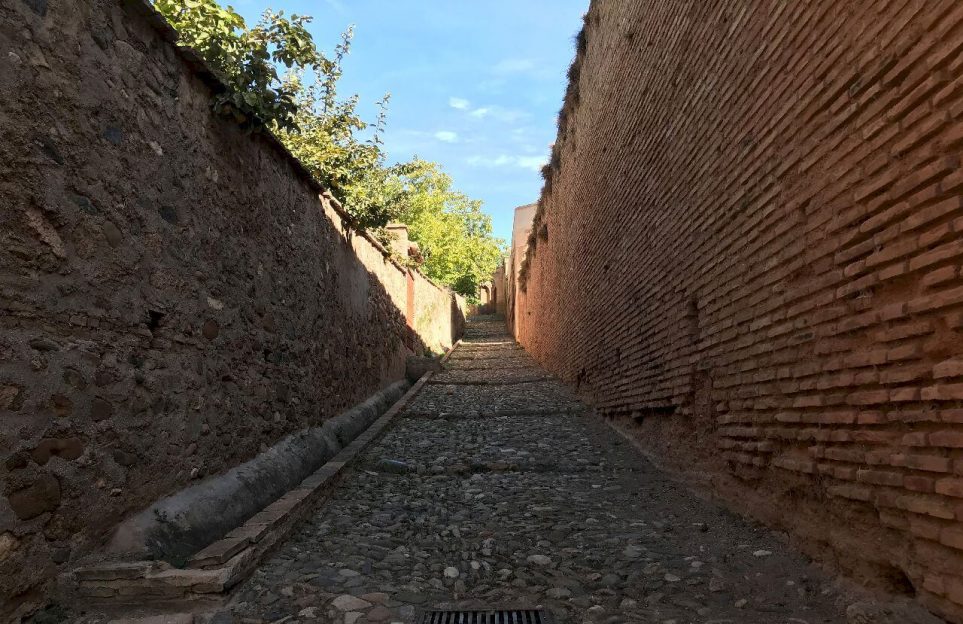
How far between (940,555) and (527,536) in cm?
246

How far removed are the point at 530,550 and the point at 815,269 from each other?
7.86 feet

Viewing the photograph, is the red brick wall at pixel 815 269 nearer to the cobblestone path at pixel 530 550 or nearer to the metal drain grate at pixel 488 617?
the cobblestone path at pixel 530 550

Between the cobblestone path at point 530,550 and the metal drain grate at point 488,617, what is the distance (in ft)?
0.27

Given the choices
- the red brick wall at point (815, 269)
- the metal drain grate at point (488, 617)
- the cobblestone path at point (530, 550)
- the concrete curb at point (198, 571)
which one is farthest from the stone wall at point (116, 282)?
the red brick wall at point (815, 269)

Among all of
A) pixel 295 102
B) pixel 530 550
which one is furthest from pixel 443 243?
pixel 530 550

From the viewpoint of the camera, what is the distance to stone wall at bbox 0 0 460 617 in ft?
8.58

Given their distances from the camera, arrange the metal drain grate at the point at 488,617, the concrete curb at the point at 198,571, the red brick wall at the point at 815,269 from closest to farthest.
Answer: the red brick wall at the point at 815,269 → the concrete curb at the point at 198,571 → the metal drain grate at the point at 488,617

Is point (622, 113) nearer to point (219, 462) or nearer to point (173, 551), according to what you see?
point (219, 462)

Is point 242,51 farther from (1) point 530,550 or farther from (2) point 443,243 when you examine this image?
(2) point 443,243

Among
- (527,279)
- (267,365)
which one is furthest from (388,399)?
(527,279)

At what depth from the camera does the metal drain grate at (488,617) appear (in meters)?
3.02

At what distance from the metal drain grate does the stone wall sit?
172 cm

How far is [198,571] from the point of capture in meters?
3.11

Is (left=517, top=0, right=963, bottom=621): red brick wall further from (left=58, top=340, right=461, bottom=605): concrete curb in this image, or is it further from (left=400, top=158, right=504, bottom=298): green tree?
(left=400, top=158, right=504, bottom=298): green tree
